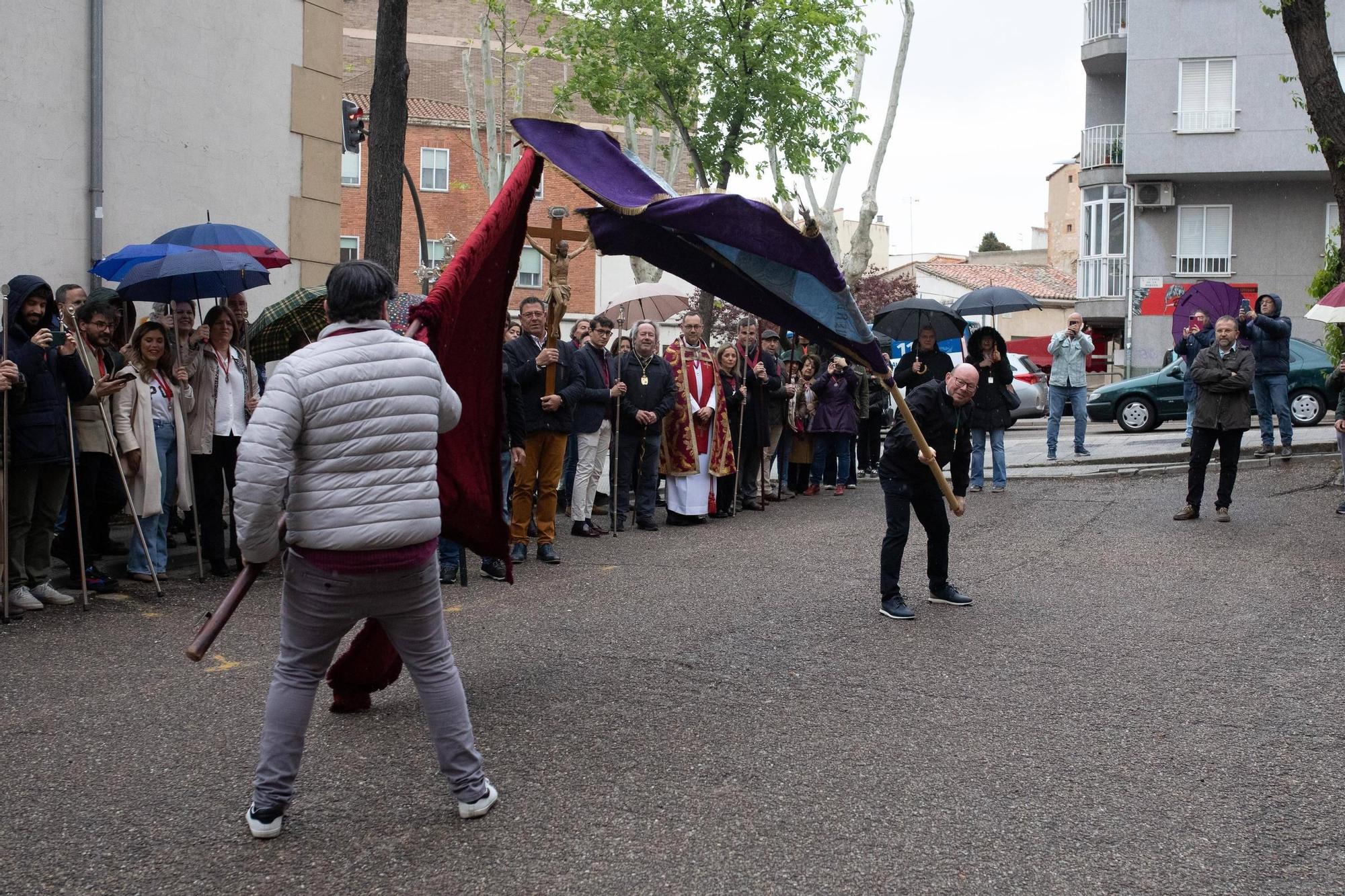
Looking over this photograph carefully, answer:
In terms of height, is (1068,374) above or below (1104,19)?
below

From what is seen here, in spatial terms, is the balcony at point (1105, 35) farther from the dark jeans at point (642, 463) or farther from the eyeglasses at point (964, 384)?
the eyeglasses at point (964, 384)

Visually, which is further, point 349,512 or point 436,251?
point 436,251

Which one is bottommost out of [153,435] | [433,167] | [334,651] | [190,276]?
[334,651]

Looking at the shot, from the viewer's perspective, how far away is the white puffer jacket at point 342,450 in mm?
4434

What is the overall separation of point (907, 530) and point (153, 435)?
534cm

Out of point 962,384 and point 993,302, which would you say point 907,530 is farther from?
point 993,302

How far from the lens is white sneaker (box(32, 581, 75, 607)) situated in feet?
28.1

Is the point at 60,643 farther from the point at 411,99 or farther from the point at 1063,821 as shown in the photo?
the point at 411,99

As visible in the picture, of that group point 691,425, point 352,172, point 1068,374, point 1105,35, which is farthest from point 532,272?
point 691,425

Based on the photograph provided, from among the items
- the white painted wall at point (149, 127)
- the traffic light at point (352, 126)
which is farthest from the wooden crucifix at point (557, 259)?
the traffic light at point (352, 126)

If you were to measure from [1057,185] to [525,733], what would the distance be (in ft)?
209

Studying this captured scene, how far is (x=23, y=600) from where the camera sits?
8.38 m

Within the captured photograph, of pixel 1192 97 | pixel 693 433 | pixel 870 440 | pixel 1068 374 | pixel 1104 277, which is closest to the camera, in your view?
pixel 693 433

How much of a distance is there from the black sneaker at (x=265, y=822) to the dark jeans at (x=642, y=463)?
847 cm
